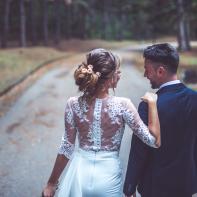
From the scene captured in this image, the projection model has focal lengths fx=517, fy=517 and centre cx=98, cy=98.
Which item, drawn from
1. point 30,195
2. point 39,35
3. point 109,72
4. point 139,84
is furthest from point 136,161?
point 39,35

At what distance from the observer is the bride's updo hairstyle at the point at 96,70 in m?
3.57

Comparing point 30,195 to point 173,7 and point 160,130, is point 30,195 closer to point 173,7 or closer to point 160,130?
point 160,130

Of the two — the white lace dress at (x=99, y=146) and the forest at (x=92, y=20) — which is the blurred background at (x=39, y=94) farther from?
the white lace dress at (x=99, y=146)

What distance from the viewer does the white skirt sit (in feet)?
12.1

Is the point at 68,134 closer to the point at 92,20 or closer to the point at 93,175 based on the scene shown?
the point at 93,175

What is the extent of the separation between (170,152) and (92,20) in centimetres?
7166

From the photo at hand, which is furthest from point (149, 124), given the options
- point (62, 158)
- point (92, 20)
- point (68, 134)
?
point (92, 20)

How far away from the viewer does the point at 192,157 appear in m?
3.70

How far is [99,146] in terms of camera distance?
370 centimetres

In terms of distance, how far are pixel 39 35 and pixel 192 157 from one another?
59.6 metres

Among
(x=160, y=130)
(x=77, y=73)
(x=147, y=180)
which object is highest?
(x=77, y=73)

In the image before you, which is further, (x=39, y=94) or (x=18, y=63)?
(x=18, y=63)

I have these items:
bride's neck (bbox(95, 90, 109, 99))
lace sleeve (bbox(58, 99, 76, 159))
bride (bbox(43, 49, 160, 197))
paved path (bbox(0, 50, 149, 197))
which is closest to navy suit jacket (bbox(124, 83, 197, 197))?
bride (bbox(43, 49, 160, 197))

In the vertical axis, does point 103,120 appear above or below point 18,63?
above
